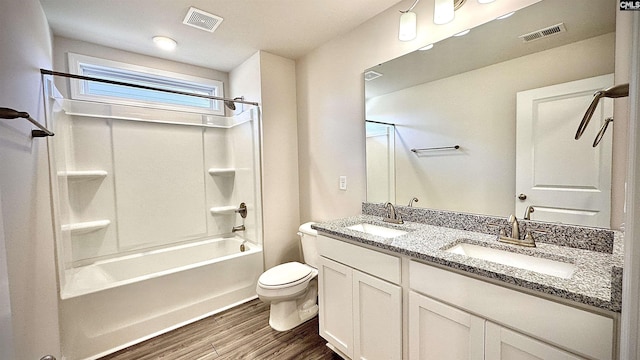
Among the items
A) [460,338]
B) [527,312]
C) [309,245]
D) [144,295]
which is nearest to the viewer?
[527,312]

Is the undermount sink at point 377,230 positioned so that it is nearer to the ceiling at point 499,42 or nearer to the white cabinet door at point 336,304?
the white cabinet door at point 336,304

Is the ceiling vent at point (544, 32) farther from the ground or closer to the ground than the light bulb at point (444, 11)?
closer to the ground

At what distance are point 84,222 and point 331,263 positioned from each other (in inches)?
91.6

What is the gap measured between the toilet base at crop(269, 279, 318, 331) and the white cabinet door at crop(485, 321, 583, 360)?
1.47 m

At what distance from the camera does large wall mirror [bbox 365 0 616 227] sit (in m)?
1.13

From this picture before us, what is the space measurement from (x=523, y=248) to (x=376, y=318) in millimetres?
798

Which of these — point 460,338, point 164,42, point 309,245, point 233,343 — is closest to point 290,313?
point 233,343

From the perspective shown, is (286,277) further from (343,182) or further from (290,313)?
(343,182)

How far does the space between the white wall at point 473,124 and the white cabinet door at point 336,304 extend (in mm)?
711

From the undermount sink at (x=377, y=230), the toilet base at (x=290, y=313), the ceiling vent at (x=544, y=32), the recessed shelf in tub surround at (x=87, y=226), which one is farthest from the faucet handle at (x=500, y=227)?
the recessed shelf in tub surround at (x=87, y=226)

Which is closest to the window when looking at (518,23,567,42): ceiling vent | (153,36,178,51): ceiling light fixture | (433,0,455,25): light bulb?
(153,36,178,51): ceiling light fixture

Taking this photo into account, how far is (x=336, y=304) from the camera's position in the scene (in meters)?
1.62

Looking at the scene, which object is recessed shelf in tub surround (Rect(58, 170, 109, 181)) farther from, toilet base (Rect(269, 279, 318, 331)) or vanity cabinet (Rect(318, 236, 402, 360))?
vanity cabinet (Rect(318, 236, 402, 360))

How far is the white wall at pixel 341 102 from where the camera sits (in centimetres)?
175
